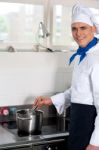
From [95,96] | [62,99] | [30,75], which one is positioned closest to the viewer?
[95,96]

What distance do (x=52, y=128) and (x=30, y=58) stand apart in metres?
0.54

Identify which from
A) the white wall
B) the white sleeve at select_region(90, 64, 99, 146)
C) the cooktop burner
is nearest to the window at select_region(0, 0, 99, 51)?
the white wall

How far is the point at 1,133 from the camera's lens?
2.08 metres

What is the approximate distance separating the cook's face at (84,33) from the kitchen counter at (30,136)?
61 centimetres

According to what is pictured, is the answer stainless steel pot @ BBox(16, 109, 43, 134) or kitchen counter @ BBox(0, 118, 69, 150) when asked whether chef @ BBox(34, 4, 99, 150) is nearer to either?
kitchen counter @ BBox(0, 118, 69, 150)

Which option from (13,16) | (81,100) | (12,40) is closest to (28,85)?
(12,40)

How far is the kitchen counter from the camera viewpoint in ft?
6.19

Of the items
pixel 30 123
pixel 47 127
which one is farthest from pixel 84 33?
pixel 47 127

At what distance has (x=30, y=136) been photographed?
204 cm

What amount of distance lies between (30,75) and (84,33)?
0.85 meters

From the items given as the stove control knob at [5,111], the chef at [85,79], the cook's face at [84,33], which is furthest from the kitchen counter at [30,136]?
the cook's face at [84,33]

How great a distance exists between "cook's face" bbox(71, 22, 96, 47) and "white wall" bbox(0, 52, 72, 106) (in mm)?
771

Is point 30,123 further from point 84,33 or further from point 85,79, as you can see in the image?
point 84,33

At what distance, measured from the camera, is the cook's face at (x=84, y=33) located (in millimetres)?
1722
